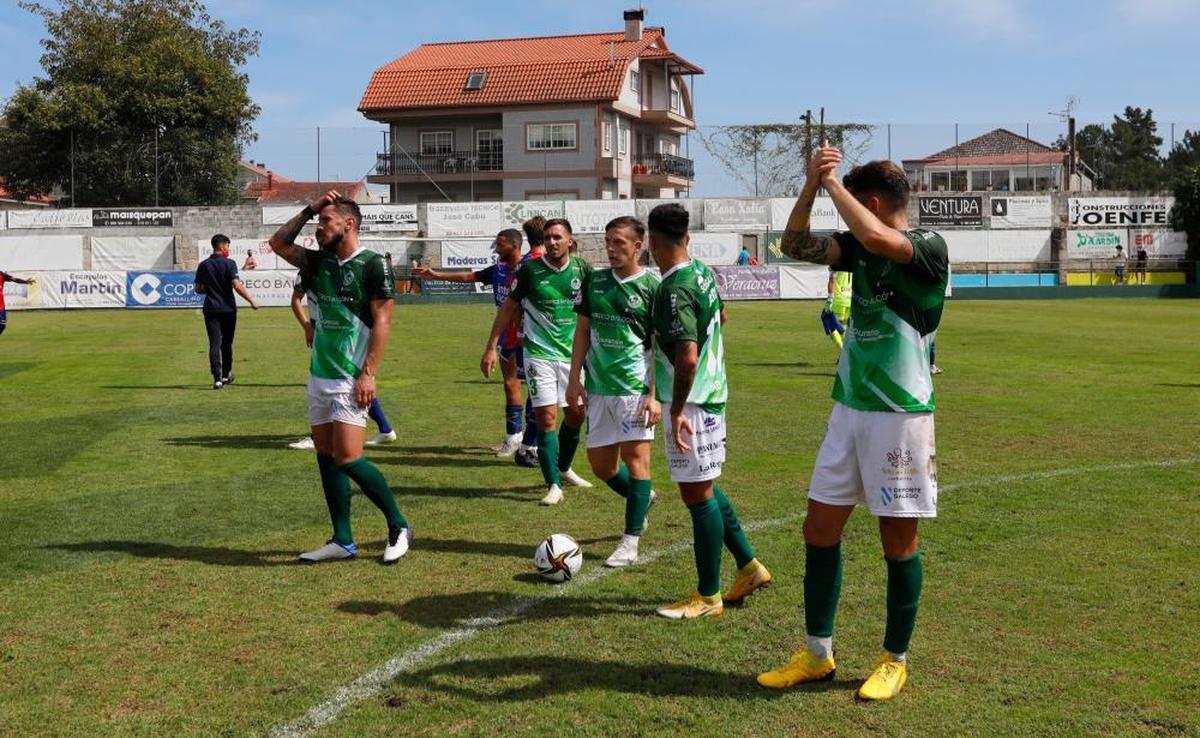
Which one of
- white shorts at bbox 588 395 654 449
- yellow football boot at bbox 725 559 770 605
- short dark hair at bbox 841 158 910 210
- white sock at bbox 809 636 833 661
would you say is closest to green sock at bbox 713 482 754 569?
yellow football boot at bbox 725 559 770 605

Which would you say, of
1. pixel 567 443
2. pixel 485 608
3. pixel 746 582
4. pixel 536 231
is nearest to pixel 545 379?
pixel 567 443

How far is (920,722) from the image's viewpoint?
461 centimetres

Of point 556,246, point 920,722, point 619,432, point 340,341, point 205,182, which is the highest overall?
point 205,182

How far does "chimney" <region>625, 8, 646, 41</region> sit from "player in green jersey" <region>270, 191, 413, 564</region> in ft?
211

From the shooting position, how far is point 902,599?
Answer: 4.89 meters

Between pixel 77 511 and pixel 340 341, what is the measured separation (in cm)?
301

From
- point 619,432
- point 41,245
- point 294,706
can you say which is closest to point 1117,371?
point 619,432

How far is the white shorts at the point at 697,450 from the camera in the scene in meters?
5.86

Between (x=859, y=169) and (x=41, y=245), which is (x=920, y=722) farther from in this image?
(x=41, y=245)

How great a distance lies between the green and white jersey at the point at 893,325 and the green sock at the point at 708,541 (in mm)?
1302

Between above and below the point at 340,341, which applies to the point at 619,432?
below

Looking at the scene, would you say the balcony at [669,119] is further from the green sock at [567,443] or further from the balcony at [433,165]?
the green sock at [567,443]

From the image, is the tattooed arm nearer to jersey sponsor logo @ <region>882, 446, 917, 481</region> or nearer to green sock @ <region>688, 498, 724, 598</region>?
jersey sponsor logo @ <region>882, 446, 917, 481</region>

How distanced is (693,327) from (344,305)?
2.29 metres
